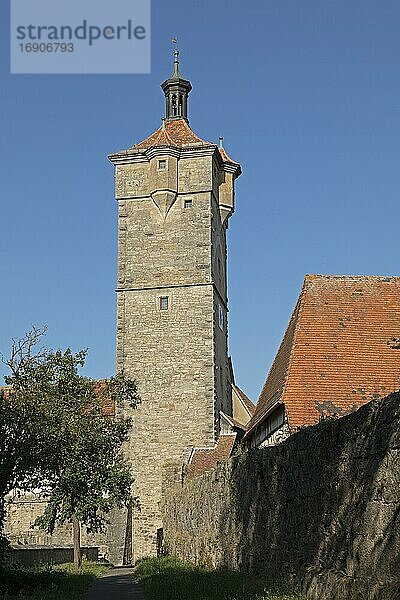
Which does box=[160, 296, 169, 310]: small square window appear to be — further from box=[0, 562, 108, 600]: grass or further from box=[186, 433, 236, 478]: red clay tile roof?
box=[0, 562, 108, 600]: grass

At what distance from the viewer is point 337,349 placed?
73.0 ft

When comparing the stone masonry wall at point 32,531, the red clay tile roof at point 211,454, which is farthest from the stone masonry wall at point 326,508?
the stone masonry wall at point 32,531

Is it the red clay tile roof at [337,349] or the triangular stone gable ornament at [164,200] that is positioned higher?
the triangular stone gable ornament at [164,200]

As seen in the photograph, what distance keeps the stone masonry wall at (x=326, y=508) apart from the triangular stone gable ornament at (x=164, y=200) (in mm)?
28558

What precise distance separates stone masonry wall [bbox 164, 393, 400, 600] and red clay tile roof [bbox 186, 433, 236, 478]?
688 inches

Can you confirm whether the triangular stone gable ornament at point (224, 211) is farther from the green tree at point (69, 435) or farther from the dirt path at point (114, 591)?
the dirt path at point (114, 591)

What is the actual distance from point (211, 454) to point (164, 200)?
45.6 feet

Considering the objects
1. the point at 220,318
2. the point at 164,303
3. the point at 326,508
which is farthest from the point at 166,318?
the point at 326,508

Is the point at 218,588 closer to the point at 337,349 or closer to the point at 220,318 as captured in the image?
the point at 337,349

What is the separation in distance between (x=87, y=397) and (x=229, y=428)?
48.9ft

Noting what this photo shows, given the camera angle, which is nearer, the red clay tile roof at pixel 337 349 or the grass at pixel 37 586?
the grass at pixel 37 586

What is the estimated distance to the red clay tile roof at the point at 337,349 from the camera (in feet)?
68.4

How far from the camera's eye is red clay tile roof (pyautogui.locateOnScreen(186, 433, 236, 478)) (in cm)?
3300

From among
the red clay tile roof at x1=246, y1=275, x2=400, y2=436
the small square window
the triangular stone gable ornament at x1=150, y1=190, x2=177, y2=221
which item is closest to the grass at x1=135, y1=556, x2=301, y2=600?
the red clay tile roof at x1=246, y1=275, x2=400, y2=436
